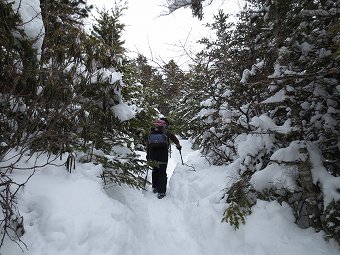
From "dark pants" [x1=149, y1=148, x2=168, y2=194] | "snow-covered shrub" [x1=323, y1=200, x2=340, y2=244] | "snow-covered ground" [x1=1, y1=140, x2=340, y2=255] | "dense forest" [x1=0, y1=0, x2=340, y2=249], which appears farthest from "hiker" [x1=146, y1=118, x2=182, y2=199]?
"snow-covered shrub" [x1=323, y1=200, x2=340, y2=244]

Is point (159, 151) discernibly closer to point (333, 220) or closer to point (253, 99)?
point (253, 99)

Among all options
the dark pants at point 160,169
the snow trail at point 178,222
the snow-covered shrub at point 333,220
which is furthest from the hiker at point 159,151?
the snow-covered shrub at point 333,220

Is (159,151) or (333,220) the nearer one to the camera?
(333,220)

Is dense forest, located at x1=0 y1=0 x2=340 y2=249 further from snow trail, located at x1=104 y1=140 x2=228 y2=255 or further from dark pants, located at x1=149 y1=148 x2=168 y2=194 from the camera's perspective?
dark pants, located at x1=149 y1=148 x2=168 y2=194

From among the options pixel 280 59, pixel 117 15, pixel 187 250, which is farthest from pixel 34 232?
pixel 117 15

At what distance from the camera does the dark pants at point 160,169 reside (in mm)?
7676

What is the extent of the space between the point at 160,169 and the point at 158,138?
828 mm

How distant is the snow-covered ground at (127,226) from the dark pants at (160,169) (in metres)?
1.36

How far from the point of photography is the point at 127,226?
15.4 ft

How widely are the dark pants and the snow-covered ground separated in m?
1.36

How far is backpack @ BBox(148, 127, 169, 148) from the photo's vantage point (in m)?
7.72

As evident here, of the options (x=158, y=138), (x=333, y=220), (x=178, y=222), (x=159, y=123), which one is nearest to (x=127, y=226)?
(x=178, y=222)

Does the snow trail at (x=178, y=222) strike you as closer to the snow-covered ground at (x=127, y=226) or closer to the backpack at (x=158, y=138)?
the snow-covered ground at (x=127, y=226)

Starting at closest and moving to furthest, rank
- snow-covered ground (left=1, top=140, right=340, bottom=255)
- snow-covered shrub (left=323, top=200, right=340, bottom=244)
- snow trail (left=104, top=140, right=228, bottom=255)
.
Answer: snow-covered shrub (left=323, top=200, right=340, bottom=244) < snow-covered ground (left=1, top=140, right=340, bottom=255) < snow trail (left=104, top=140, right=228, bottom=255)
